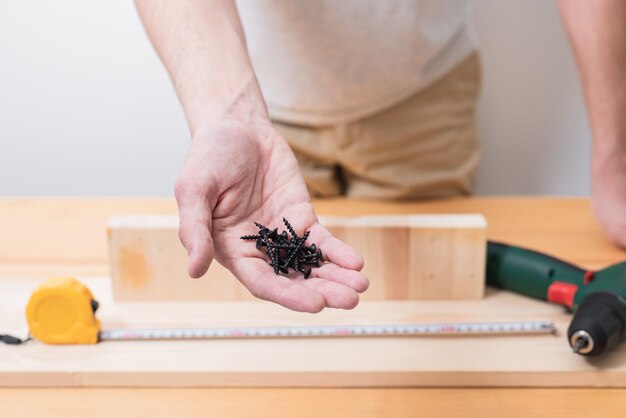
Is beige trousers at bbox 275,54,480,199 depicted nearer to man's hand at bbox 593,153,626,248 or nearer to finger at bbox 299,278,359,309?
man's hand at bbox 593,153,626,248

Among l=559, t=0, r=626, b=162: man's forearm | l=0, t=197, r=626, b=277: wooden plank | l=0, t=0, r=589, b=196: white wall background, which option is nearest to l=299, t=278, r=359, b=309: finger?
l=0, t=197, r=626, b=277: wooden plank

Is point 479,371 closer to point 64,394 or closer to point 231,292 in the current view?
point 231,292

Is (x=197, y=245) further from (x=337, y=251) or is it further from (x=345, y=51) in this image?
(x=345, y=51)

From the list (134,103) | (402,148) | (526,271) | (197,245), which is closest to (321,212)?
(402,148)

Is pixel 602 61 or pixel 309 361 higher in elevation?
pixel 602 61

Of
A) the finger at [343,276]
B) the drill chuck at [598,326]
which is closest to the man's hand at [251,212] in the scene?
the finger at [343,276]

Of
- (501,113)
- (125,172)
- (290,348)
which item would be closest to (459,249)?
(290,348)
